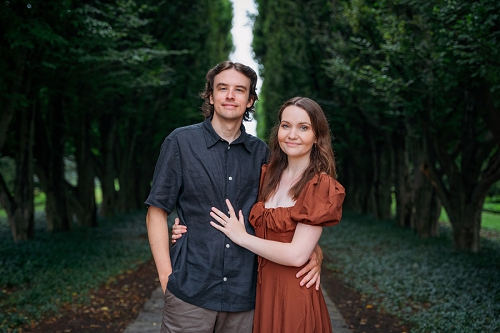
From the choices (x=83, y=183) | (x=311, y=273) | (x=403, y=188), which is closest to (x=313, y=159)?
(x=311, y=273)

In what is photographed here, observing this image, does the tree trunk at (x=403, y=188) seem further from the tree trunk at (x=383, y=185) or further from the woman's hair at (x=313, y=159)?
the woman's hair at (x=313, y=159)

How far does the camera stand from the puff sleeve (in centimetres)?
255

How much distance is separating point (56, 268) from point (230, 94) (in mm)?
6961

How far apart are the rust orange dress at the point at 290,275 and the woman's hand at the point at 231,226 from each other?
113 mm

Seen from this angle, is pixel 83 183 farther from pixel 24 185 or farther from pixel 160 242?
pixel 160 242

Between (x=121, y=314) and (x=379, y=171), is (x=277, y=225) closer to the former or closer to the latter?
(x=121, y=314)

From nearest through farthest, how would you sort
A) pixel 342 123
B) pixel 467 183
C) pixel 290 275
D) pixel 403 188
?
pixel 290 275, pixel 467 183, pixel 403 188, pixel 342 123

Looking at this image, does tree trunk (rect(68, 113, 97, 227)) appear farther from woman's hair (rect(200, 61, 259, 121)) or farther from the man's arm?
the man's arm

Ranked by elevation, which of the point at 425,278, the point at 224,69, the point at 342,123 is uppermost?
the point at 342,123

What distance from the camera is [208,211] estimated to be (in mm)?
2721

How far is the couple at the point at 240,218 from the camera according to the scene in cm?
263

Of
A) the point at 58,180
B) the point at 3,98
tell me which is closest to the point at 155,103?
the point at 58,180

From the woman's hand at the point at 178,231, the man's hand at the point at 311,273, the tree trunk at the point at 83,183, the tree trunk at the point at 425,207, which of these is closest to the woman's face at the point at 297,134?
the man's hand at the point at 311,273

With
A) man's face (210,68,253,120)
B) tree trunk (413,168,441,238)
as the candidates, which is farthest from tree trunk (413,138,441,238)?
man's face (210,68,253,120)
